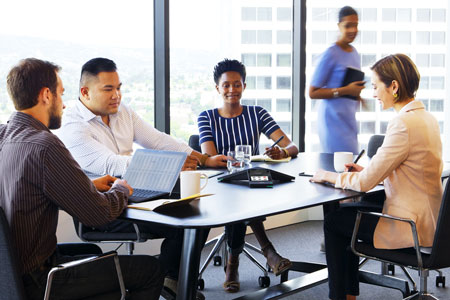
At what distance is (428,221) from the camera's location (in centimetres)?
246

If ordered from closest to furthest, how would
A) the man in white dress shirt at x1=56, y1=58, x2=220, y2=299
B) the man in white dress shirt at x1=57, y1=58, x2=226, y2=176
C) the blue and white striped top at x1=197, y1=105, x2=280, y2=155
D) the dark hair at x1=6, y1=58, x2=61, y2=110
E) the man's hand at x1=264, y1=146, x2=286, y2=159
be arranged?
the dark hair at x1=6, y1=58, x2=61, y2=110, the man in white dress shirt at x1=56, y1=58, x2=220, y2=299, the man in white dress shirt at x1=57, y1=58, x2=226, y2=176, the man's hand at x1=264, y1=146, x2=286, y2=159, the blue and white striped top at x1=197, y1=105, x2=280, y2=155

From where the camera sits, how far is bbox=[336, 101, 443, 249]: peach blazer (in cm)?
244

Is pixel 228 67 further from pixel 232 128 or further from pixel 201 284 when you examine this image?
pixel 201 284

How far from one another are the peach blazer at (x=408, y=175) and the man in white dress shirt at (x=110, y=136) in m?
0.82

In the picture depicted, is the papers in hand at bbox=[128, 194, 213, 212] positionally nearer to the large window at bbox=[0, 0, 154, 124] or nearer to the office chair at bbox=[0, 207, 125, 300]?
the office chair at bbox=[0, 207, 125, 300]

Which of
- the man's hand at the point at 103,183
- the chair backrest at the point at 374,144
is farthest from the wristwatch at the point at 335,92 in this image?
the man's hand at the point at 103,183

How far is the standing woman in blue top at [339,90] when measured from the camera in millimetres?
4066

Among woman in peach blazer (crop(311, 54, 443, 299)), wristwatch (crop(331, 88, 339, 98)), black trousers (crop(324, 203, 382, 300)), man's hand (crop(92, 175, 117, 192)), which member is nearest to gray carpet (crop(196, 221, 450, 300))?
black trousers (crop(324, 203, 382, 300))

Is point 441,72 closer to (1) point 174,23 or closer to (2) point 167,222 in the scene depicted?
(1) point 174,23

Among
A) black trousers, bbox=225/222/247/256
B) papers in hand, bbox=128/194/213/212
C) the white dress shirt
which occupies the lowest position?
black trousers, bbox=225/222/247/256

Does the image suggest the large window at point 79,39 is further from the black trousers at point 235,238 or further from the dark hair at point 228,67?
the black trousers at point 235,238

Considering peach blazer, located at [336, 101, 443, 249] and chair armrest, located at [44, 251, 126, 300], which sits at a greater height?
peach blazer, located at [336, 101, 443, 249]

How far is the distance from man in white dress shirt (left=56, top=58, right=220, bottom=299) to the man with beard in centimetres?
62

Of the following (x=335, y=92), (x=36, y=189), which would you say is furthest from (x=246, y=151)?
(x=36, y=189)
